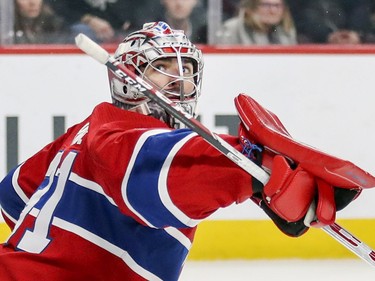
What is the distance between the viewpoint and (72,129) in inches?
84.3

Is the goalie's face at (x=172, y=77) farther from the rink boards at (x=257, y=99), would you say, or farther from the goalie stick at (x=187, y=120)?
the rink boards at (x=257, y=99)

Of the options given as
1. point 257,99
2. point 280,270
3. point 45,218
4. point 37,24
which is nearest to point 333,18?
point 257,99

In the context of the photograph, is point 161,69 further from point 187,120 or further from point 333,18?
point 333,18

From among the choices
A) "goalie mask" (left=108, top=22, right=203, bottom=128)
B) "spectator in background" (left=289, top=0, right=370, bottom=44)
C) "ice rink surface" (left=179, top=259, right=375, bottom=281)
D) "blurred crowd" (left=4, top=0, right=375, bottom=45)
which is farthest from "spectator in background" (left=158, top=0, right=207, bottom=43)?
"goalie mask" (left=108, top=22, right=203, bottom=128)

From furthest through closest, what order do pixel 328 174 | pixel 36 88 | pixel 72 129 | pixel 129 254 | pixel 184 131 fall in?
pixel 36 88 → pixel 72 129 → pixel 129 254 → pixel 184 131 → pixel 328 174

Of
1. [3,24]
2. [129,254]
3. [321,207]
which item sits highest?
[3,24]

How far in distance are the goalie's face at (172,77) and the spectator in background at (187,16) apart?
218 centimetres

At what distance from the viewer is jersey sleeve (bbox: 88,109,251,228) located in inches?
59.1

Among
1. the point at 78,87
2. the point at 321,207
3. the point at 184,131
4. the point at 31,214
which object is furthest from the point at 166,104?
the point at 78,87

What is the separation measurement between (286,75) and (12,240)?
88.8 inches

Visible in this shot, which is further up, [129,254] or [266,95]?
[266,95]

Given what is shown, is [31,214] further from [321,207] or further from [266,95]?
[266,95]

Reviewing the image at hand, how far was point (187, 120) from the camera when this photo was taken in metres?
1.57

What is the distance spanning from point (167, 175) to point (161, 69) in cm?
43
